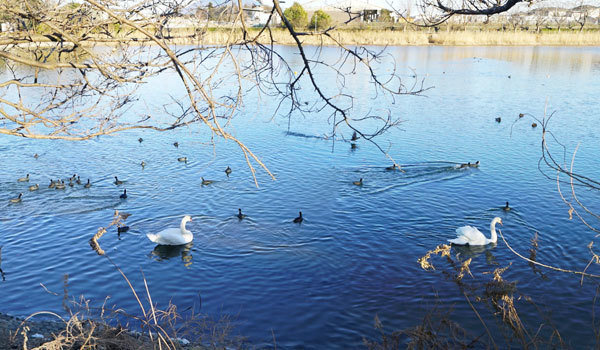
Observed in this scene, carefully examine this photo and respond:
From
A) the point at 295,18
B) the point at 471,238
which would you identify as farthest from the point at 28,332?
the point at 295,18

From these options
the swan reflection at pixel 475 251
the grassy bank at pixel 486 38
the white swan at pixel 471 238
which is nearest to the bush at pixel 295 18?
the white swan at pixel 471 238

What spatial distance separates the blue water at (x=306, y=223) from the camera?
8633mm

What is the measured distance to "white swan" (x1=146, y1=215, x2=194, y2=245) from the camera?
10.7 metres

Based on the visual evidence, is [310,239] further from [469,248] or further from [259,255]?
[469,248]

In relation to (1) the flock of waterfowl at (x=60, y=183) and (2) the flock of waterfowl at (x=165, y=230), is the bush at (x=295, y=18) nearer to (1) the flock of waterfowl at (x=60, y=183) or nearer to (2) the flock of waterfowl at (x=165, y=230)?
(2) the flock of waterfowl at (x=165, y=230)

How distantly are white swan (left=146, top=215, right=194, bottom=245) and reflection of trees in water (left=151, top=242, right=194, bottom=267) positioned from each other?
0.42ft

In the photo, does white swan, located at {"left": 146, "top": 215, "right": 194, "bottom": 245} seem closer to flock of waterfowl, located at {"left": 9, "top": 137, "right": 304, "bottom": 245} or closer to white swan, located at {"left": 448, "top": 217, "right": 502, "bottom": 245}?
flock of waterfowl, located at {"left": 9, "top": 137, "right": 304, "bottom": 245}

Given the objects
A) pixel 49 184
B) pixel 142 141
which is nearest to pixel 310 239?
pixel 49 184

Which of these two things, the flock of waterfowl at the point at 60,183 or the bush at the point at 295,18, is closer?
the flock of waterfowl at the point at 60,183

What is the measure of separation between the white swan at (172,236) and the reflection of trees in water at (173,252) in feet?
0.42

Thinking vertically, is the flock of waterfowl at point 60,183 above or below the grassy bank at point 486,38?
below

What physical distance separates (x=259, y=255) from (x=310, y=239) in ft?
4.41

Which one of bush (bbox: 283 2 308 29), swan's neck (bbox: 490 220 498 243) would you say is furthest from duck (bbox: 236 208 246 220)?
Answer: swan's neck (bbox: 490 220 498 243)

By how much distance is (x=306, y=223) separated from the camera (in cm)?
1205
